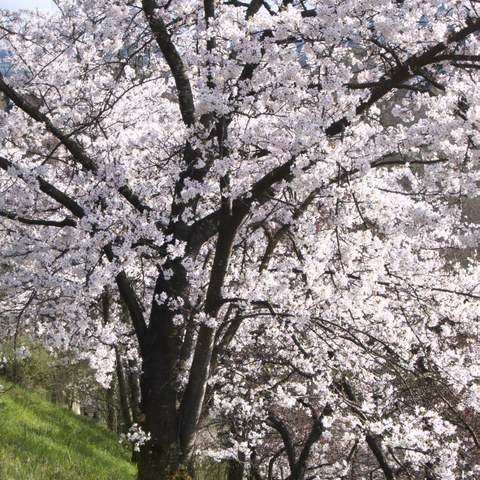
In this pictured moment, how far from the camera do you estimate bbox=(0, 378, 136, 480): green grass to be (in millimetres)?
5066

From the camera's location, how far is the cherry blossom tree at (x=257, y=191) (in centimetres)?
506

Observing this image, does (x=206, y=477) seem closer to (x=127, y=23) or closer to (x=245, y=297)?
(x=245, y=297)

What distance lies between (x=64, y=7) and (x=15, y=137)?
2.20 meters

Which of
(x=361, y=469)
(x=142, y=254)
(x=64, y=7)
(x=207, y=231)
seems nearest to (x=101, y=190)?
(x=142, y=254)

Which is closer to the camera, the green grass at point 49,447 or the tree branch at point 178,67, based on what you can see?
the green grass at point 49,447

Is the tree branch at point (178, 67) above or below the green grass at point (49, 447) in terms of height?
above

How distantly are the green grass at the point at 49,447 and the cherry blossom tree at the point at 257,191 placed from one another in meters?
0.78

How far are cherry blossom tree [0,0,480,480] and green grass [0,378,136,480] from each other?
0.78 m

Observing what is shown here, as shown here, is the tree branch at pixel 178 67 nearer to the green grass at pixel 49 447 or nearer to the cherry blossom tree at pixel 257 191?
the cherry blossom tree at pixel 257 191

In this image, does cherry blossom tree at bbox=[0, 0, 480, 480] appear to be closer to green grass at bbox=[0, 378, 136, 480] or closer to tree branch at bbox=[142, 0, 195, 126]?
tree branch at bbox=[142, 0, 195, 126]

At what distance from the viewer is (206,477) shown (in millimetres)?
15680

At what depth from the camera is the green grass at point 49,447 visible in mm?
5066

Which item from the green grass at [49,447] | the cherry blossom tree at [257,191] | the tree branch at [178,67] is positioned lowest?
the green grass at [49,447]

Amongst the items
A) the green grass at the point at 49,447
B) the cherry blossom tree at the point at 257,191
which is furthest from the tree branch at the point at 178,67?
the green grass at the point at 49,447
